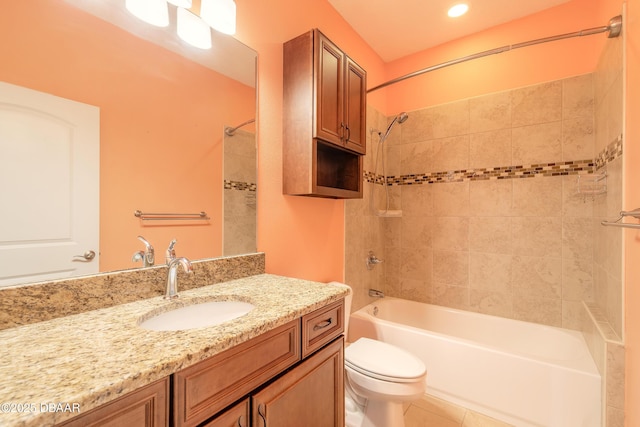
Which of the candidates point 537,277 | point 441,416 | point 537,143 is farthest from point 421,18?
point 441,416

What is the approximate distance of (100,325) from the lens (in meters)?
0.75

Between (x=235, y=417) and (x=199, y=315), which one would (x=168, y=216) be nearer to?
(x=199, y=315)

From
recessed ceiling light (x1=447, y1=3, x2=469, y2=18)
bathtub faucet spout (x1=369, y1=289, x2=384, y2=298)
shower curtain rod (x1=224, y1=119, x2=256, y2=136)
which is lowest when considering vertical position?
bathtub faucet spout (x1=369, y1=289, x2=384, y2=298)

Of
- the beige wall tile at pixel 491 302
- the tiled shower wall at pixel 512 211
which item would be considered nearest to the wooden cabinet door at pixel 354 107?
the tiled shower wall at pixel 512 211

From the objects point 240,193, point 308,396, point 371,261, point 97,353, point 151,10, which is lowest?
point 308,396

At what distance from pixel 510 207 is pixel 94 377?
2.50 meters

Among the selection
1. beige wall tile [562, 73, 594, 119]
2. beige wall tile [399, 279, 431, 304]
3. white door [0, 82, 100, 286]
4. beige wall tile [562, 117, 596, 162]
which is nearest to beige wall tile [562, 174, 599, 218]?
beige wall tile [562, 117, 596, 162]

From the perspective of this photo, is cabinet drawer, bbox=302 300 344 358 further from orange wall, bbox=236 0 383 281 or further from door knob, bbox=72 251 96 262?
door knob, bbox=72 251 96 262

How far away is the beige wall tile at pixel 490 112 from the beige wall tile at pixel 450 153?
133 mm

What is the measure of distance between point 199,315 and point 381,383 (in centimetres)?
96

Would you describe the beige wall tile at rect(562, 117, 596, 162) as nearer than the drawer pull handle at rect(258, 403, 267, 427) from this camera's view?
No

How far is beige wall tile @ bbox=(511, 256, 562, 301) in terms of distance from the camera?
193 cm

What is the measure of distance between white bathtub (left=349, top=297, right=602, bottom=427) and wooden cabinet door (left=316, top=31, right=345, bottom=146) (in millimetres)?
1438

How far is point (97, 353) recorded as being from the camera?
589mm
